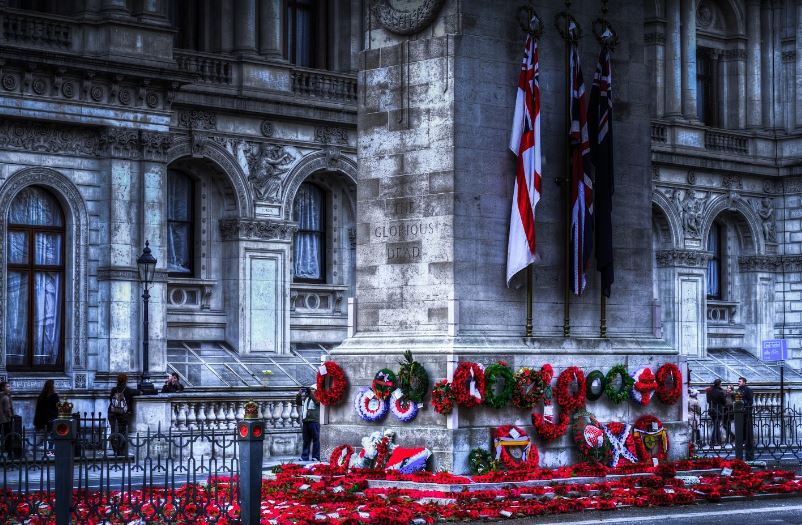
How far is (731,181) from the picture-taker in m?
62.3

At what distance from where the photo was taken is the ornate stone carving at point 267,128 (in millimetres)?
47938

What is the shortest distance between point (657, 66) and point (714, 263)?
754 cm

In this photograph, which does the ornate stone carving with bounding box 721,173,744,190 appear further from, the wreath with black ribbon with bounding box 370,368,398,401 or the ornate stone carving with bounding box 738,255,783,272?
the wreath with black ribbon with bounding box 370,368,398,401

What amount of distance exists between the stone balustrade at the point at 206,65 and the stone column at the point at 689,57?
19.7 m

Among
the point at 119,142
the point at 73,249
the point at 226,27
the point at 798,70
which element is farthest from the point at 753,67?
the point at 73,249

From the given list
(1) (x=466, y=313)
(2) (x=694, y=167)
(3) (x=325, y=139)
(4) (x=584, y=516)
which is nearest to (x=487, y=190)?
(1) (x=466, y=313)

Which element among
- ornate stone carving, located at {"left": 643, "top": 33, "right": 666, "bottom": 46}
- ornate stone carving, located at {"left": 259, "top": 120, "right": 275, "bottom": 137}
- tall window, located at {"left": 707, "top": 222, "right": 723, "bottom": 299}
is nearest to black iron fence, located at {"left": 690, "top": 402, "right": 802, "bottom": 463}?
ornate stone carving, located at {"left": 259, "top": 120, "right": 275, "bottom": 137}

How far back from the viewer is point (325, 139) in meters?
49.4

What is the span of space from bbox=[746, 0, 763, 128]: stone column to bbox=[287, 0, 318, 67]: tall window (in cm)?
1930

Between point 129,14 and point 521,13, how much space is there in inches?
668

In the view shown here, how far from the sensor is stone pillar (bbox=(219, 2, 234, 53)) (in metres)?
48.1

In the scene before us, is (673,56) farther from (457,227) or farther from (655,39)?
(457,227)

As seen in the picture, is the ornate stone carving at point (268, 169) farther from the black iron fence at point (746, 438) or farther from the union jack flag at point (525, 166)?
the union jack flag at point (525, 166)

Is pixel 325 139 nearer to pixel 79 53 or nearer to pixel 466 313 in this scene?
pixel 79 53
